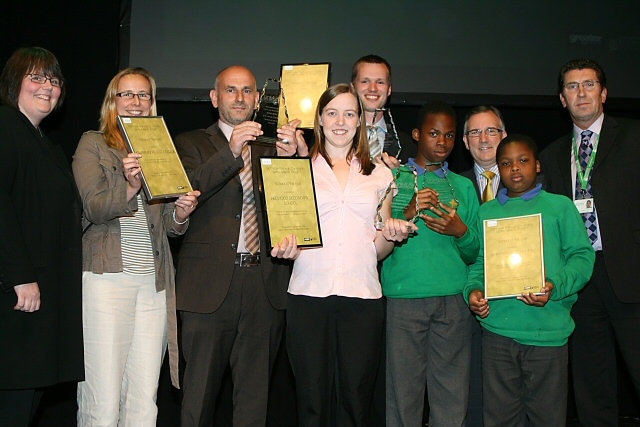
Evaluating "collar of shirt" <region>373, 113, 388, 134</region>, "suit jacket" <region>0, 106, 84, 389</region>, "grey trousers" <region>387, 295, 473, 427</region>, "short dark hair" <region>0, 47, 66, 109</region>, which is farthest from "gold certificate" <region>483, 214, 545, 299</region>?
"short dark hair" <region>0, 47, 66, 109</region>

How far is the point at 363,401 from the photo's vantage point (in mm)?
2832

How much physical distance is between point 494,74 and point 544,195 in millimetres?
1912

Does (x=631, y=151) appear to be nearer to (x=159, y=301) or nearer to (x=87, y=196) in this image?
(x=159, y=301)

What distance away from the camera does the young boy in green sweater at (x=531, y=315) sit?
10.1 ft

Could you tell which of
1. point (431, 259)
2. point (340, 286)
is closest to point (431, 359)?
point (431, 259)

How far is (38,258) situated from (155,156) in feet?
2.17

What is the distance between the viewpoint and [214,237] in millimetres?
3182

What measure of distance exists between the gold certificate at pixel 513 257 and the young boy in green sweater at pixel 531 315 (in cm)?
6

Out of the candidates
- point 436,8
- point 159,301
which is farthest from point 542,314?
point 436,8

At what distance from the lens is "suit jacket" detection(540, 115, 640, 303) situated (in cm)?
340

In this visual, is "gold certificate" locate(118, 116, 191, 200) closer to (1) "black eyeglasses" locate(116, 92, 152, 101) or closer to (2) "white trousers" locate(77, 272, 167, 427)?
(1) "black eyeglasses" locate(116, 92, 152, 101)

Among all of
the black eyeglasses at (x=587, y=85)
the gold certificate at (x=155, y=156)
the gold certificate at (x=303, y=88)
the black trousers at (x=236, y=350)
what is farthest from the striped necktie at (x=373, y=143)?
the black eyeglasses at (x=587, y=85)

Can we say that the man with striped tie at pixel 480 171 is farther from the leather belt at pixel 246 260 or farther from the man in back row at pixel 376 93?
the leather belt at pixel 246 260

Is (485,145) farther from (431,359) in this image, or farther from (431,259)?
(431,359)
